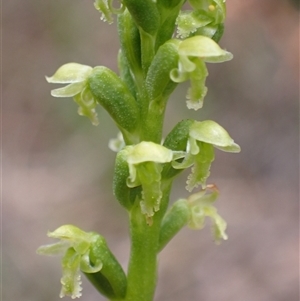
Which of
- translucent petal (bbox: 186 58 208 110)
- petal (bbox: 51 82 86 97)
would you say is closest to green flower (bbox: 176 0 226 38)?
translucent petal (bbox: 186 58 208 110)

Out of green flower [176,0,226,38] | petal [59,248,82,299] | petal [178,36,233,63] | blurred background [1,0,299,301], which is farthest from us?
blurred background [1,0,299,301]

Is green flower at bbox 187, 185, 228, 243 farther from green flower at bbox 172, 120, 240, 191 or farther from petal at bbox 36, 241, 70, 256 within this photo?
petal at bbox 36, 241, 70, 256

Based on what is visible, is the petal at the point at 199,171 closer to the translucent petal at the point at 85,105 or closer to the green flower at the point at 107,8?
the translucent petal at the point at 85,105

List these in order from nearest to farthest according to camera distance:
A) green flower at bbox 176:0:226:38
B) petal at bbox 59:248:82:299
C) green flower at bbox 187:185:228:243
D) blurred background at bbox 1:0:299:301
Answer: green flower at bbox 176:0:226:38 → petal at bbox 59:248:82:299 → green flower at bbox 187:185:228:243 → blurred background at bbox 1:0:299:301

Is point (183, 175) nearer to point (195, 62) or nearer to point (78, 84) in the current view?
point (78, 84)

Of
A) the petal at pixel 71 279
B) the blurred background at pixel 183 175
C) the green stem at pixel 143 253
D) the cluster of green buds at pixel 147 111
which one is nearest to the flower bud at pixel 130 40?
the cluster of green buds at pixel 147 111

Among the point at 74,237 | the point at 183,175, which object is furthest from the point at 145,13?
the point at 183,175

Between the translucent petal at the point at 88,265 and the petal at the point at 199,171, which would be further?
the translucent petal at the point at 88,265

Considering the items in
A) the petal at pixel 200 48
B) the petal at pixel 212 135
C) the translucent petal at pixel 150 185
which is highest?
the petal at pixel 200 48
